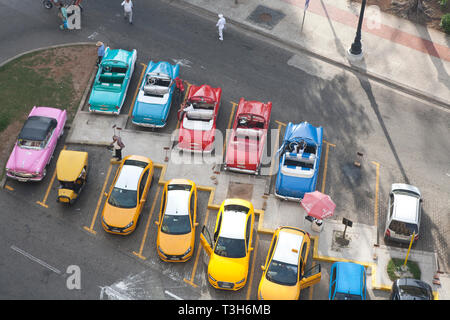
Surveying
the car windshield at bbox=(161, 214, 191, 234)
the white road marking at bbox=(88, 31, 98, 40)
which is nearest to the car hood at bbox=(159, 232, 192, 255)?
the car windshield at bbox=(161, 214, 191, 234)

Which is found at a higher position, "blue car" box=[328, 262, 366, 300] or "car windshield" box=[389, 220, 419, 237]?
"car windshield" box=[389, 220, 419, 237]

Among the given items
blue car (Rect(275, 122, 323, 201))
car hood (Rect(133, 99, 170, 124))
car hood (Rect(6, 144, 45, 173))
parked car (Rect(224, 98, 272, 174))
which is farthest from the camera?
car hood (Rect(133, 99, 170, 124))

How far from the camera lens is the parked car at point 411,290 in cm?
1859

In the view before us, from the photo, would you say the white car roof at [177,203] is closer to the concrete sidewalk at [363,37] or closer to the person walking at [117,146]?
the person walking at [117,146]

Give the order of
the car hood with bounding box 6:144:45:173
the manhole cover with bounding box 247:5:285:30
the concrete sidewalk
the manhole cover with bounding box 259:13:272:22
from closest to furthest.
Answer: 1. the car hood with bounding box 6:144:45:173
2. the concrete sidewalk
3. the manhole cover with bounding box 247:5:285:30
4. the manhole cover with bounding box 259:13:272:22

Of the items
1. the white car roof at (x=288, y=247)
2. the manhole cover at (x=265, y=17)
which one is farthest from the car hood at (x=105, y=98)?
the white car roof at (x=288, y=247)

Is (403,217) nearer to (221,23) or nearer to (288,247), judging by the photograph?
(288,247)

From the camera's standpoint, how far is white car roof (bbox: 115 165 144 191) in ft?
71.2

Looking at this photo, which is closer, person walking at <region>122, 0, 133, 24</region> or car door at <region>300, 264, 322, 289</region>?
car door at <region>300, 264, 322, 289</region>

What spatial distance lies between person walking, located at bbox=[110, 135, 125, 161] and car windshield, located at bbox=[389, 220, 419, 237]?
11.6 meters

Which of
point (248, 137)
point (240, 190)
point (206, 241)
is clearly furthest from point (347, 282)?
point (248, 137)

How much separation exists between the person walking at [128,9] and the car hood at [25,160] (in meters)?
10.2

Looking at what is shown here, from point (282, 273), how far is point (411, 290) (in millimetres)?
4481

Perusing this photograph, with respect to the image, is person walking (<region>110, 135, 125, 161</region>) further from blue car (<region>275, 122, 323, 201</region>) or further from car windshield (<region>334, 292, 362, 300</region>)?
car windshield (<region>334, 292, 362, 300</region>)
